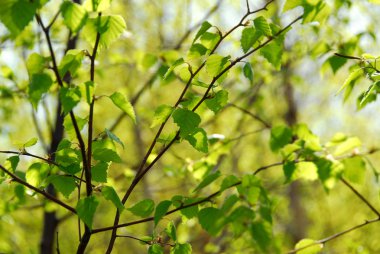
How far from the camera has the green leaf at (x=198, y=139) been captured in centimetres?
132

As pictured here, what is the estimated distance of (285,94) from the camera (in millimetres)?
8523

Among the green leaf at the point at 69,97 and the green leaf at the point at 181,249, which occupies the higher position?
the green leaf at the point at 69,97

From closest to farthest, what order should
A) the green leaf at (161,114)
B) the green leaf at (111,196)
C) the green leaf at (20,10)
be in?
the green leaf at (20,10) < the green leaf at (111,196) < the green leaf at (161,114)

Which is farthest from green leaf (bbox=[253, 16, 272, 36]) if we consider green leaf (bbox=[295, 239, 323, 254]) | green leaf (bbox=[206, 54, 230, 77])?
green leaf (bbox=[295, 239, 323, 254])

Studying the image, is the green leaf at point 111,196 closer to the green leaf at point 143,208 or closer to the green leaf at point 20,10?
the green leaf at point 143,208

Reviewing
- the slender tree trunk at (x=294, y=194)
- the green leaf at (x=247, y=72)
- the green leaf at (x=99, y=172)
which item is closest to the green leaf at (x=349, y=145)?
the green leaf at (x=247, y=72)

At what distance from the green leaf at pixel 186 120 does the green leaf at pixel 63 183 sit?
0.39 meters

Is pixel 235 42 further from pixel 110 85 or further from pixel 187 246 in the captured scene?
pixel 110 85

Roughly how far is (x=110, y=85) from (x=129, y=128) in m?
1.08

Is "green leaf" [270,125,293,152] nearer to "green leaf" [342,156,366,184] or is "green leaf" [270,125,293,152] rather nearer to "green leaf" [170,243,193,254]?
"green leaf" [342,156,366,184]

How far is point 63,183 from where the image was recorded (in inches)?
53.3

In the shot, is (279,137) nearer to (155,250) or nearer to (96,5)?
(155,250)

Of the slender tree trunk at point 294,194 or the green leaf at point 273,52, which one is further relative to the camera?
the slender tree trunk at point 294,194

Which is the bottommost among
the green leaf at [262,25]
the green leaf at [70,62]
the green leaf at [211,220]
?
the green leaf at [211,220]
